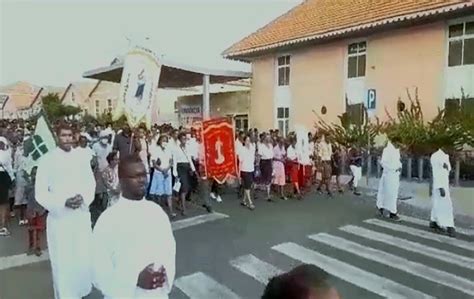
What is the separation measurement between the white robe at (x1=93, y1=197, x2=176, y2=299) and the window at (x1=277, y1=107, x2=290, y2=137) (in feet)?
73.0

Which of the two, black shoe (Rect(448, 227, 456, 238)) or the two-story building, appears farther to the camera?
the two-story building

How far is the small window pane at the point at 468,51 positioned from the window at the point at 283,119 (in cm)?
895

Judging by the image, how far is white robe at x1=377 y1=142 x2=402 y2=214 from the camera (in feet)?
34.7

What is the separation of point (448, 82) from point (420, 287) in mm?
14153

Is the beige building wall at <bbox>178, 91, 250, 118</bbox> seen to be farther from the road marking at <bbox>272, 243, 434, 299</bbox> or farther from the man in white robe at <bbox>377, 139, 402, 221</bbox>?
the road marking at <bbox>272, 243, 434, 299</bbox>

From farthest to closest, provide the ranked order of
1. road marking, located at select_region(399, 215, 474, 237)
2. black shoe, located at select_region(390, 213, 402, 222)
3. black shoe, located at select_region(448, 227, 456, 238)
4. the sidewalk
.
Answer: the sidewalk
black shoe, located at select_region(390, 213, 402, 222)
road marking, located at select_region(399, 215, 474, 237)
black shoe, located at select_region(448, 227, 456, 238)

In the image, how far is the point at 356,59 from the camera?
21906 mm

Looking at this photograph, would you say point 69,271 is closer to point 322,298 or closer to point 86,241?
point 86,241

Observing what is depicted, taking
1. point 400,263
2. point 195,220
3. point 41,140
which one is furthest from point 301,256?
point 41,140

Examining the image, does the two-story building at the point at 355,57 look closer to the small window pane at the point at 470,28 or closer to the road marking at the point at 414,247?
the small window pane at the point at 470,28

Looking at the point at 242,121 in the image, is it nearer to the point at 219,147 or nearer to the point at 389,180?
the point at 219,147

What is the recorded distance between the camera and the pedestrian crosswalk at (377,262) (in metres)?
5.94

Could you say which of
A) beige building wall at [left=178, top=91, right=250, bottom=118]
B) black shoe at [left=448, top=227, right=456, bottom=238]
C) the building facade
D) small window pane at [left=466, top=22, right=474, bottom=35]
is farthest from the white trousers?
beige building wall at [left=178, top=91, right=250, bottom=118]

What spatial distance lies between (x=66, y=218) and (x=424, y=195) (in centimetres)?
1057
